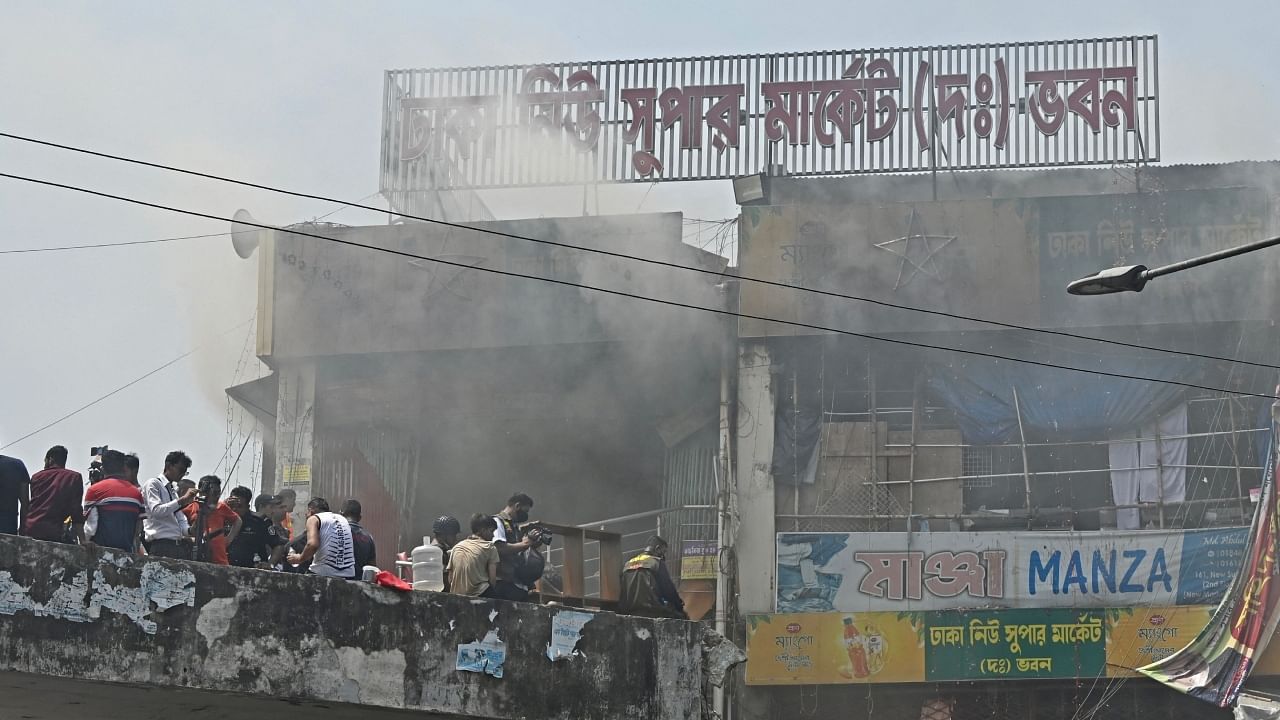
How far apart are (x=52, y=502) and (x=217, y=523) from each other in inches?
50.1

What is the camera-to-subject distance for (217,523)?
464 inches

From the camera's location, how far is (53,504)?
10867 mm

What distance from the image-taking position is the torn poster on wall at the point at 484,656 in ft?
39.2

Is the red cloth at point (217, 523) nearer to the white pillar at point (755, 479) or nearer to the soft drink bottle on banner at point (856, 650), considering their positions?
the white pillar at point (755, 479)

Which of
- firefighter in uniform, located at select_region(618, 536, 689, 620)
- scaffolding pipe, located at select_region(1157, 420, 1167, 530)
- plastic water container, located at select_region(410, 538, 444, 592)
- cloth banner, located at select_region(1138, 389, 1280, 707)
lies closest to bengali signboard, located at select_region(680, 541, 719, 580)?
cloth banner, located at select_region(1138, 389, 1280, 707)

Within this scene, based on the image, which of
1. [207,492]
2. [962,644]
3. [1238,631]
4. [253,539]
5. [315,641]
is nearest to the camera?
[315,641]

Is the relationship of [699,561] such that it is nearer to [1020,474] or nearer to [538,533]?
[1020,474]

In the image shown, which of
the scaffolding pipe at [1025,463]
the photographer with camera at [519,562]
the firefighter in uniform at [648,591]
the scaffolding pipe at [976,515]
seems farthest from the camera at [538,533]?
the scaffolding pipe at [1025,463]

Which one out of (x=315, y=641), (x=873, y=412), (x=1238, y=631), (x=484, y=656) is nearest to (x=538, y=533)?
(x=484, y=656)

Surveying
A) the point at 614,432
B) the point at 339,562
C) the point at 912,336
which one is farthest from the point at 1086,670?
the point at 339,562

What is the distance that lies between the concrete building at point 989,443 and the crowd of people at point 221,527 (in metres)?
6.40

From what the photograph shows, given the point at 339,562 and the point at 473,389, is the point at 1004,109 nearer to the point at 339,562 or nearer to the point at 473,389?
the point at 473,389

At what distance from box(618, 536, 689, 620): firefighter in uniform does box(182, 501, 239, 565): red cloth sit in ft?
11.2

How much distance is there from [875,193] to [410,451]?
718 centimetres
